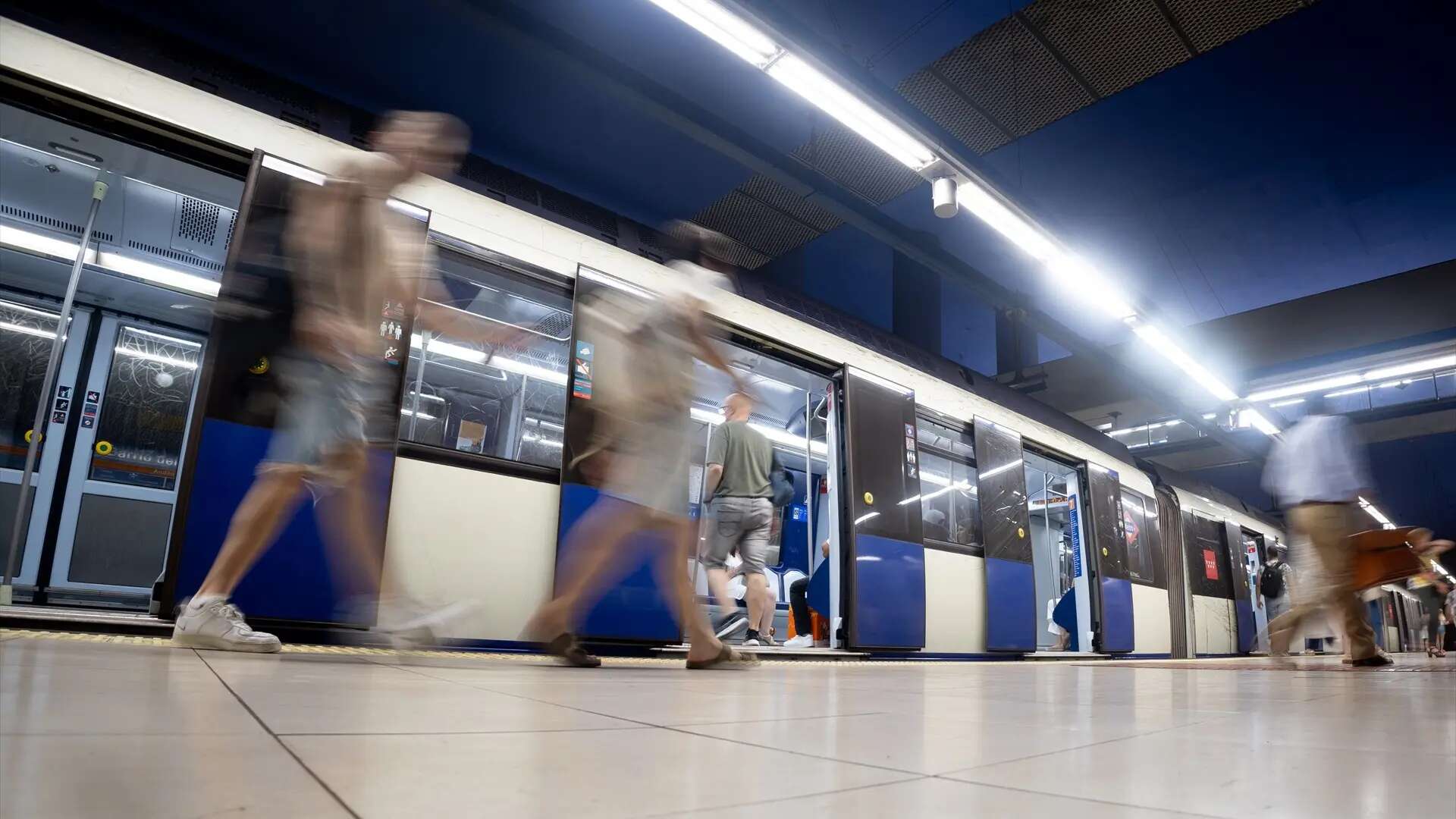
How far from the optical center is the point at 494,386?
5816 millimetres

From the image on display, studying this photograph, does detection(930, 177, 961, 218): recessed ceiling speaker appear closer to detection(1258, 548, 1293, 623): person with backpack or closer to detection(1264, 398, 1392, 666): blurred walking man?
detection(1264, 398, 1392, 666): blurred walking man

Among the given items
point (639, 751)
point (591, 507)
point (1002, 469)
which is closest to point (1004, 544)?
point (1002, 469)

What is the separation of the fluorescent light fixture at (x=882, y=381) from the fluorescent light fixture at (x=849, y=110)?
196 centimetres

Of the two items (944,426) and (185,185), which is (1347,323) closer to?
(944,426)

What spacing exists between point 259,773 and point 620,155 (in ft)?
17.4

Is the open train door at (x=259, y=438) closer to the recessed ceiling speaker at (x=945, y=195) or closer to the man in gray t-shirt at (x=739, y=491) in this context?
the man in gray t-shirt at (x=739, y=491)

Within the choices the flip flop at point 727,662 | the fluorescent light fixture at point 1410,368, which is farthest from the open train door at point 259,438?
the fluorescent light fixture at point 1410,368

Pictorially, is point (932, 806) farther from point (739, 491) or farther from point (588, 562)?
point (739, 491)

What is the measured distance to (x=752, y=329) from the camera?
5281 millimetres

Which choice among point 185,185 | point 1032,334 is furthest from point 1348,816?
point 1032,334

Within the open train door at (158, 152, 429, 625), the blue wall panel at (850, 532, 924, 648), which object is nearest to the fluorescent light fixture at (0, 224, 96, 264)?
the open train door at (158, 152, 429, 625)

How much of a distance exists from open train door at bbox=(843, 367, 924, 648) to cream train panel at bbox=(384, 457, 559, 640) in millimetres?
2546

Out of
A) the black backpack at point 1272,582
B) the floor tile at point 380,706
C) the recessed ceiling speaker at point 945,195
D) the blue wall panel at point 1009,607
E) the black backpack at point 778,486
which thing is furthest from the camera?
the black backpack at point 1272,582

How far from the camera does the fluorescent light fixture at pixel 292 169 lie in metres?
3.38
